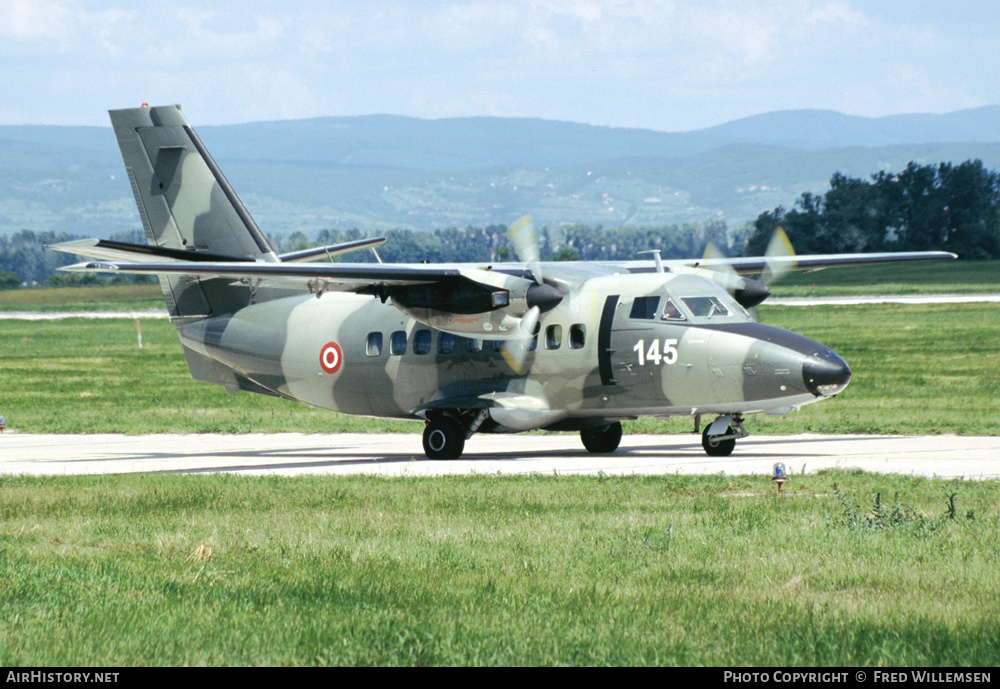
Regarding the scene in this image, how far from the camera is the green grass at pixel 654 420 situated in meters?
31.5

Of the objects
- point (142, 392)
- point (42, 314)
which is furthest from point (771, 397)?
point (42, 314)

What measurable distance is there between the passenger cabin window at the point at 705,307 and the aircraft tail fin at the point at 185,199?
9148mm

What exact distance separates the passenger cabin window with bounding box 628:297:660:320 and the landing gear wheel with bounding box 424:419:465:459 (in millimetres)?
4298

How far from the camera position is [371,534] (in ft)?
48.3

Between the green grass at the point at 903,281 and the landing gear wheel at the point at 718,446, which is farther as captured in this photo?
the green grass at the point at 903,281

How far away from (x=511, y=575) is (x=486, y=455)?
13771 millimetres

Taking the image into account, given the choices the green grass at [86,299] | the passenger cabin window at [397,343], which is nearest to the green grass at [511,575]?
the passenger cabin window at [397,343]

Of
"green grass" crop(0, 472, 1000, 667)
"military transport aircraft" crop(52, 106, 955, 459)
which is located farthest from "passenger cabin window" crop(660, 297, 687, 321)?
"green grass" crop(0, 472, 1000, 667)

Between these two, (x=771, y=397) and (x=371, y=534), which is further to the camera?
(x=771, y=397)

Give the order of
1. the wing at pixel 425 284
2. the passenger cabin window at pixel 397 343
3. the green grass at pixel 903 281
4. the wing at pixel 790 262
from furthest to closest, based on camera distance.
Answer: the green grass at pixel 903 281
the wing at pixel 790 262
the passenger cabin window at pixel 397 343
the wing at pixel 425 284

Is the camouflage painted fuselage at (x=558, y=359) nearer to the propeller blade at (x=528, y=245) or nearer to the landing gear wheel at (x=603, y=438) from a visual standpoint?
the propeller blade at (x=528, y=245)

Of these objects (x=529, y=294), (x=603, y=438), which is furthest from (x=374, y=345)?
(x=603, y=438)

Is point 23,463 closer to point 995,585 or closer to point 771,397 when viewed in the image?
point 771,397

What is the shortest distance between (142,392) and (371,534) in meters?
31.8
